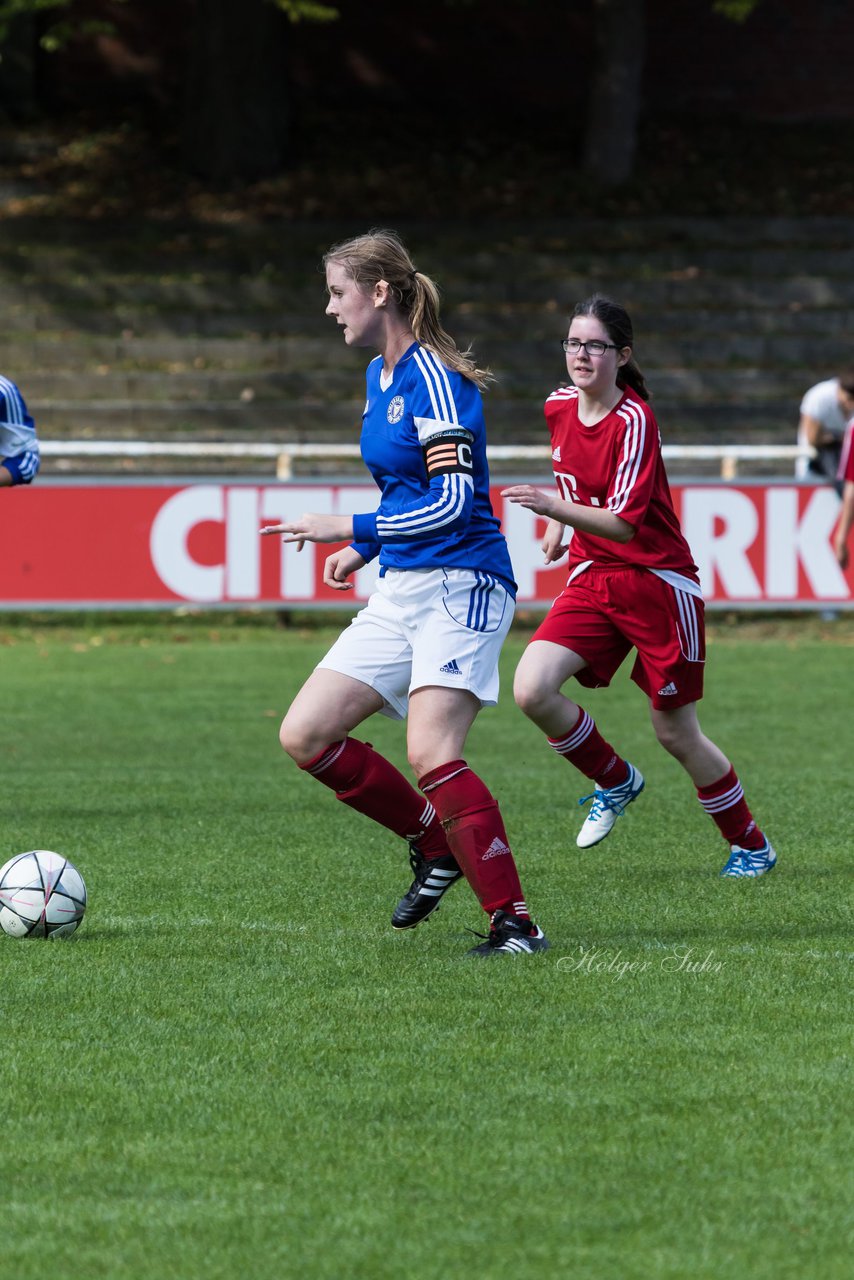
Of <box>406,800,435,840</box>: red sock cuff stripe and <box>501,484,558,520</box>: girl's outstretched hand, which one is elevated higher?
<box>501,484,558,520</box>: girl's outstretched hand

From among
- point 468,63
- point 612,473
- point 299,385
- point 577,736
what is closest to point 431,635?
point 612,473

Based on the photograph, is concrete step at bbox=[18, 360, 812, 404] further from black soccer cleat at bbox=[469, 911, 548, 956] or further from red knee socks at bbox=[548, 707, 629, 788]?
black soccer cleat at bbox=[469, 911, 548, 956]

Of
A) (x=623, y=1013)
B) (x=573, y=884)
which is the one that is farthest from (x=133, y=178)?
(x=623, y=1013)

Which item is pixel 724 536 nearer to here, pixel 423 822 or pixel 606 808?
pixel 606 808

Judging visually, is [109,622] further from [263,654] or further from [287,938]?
[287,938]

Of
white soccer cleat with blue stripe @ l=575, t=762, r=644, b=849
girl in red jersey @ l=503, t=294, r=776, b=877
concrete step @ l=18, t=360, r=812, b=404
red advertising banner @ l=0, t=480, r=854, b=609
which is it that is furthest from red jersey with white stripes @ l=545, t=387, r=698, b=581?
concrete step @ l=18, t=360, r=812, b=404

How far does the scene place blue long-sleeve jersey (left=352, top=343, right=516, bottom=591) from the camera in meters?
5.01

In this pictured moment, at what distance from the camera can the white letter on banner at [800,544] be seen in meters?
15.3

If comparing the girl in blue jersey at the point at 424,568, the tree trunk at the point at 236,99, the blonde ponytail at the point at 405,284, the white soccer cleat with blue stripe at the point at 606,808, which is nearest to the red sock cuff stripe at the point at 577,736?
the white soccer cleat with blue stripe at the point at 606,808

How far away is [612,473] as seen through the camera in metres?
6.38

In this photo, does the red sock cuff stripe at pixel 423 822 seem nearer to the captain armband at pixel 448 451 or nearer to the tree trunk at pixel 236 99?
the captain armband at pixel 448 451

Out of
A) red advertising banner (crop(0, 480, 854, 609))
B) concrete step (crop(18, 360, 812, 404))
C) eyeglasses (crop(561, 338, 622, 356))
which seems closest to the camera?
eyeglasses (crop(561, 338, 622, 356))

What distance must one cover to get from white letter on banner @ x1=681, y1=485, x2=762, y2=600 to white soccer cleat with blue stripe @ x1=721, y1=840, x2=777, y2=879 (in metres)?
8.71

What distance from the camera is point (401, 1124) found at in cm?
385
